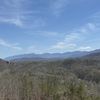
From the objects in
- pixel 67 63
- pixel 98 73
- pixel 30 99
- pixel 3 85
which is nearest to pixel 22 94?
pixel 30 99

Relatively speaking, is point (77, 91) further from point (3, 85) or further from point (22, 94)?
point (3, 85)

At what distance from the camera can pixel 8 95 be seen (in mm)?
6898

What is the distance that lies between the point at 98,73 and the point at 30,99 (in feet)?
70.4

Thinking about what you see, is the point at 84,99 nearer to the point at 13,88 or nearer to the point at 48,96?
the point at 48,96

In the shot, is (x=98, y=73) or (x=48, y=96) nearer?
(x=48, y=96)

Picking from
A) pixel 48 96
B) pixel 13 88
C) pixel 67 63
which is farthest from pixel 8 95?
pixel 67 63

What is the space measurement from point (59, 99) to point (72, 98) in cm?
33

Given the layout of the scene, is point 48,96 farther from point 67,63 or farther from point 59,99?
point 67,63

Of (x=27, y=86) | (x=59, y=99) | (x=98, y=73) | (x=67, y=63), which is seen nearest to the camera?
(x=59, y=99)

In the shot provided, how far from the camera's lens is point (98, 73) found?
91.0 feet

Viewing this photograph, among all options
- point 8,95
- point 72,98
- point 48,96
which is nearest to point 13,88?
point 8,95

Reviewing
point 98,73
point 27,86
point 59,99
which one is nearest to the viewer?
point 59,99

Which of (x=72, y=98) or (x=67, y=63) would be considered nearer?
(x=72, y=98)

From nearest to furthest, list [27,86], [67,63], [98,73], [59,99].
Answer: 1. [59,99]
2. [27,86]
3. [98,73]
4. [67,63]
